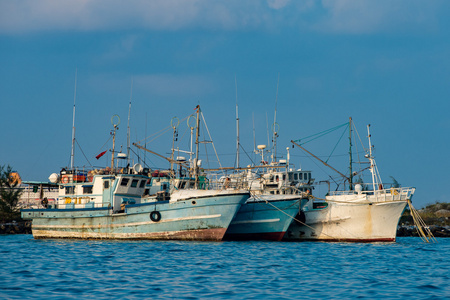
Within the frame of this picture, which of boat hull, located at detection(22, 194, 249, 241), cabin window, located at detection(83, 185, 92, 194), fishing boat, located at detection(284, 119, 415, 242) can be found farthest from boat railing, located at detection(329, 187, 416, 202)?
cabin window, located at detection(83, 185, 92, 194)

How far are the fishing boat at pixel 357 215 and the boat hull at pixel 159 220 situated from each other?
7.78m

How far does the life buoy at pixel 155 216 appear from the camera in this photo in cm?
3747

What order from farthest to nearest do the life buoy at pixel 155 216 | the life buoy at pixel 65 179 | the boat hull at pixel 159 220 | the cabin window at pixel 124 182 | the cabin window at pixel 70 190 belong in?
the life buoy at pixel 65 179, the cabin window at pixel 70 190, the cabin window at pixel 124 182, the life buoy at pixel 155 216, the boat hull at pixel 159 220

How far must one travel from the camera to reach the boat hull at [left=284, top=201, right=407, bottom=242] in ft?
129

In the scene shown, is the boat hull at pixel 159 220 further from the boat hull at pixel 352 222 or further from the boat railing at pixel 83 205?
the boat hull at pixel 352 222

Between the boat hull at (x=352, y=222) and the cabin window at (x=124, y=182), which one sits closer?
the boat hull at (x=352, y=222)

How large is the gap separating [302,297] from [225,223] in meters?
19.7

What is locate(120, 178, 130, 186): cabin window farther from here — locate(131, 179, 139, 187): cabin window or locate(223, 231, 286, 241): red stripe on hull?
locate(223, 231, 286, 241): red stripe on hull

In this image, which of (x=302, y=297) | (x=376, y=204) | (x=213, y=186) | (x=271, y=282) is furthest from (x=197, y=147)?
(x=302, y=297)

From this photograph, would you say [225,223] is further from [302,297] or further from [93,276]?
[302,297]

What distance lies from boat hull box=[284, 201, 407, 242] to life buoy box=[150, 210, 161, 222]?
11765 mm

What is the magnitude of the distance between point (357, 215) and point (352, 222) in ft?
2.32

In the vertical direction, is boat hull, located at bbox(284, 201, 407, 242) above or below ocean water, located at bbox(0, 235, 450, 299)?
above

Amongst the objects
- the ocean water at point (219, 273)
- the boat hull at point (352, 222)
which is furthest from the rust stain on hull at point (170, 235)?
the boat hull at point (352, 222)
